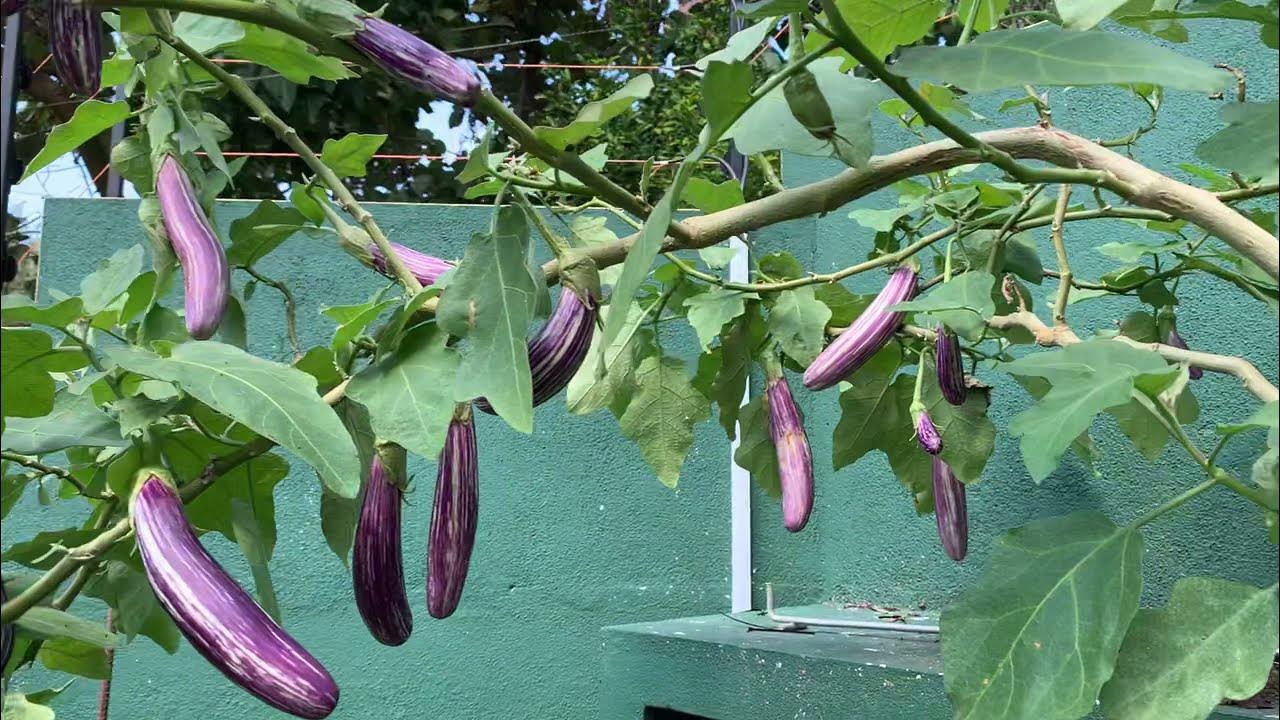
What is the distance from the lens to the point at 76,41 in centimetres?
60

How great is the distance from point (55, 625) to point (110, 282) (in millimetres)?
407

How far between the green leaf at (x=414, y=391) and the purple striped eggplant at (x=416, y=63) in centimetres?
16

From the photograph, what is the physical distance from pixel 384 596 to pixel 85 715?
152 cm

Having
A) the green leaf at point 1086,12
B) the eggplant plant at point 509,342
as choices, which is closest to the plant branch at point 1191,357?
the eggplant plant at point 509,342

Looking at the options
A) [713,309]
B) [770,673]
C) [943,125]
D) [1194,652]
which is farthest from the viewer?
[770,673]

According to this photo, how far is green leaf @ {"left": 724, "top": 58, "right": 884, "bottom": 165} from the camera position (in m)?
0.67

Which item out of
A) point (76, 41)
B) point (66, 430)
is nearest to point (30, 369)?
point (66, 430)

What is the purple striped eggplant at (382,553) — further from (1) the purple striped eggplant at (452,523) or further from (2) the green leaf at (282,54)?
(2) the green leaf at (282,54)

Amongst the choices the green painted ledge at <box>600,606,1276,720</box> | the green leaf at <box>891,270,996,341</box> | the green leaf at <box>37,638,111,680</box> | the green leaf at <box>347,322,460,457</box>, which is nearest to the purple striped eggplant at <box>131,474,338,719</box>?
the green leaf at <box>347,322,460,457</box>

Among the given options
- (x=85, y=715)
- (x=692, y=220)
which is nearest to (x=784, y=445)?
(x=692, y=220)

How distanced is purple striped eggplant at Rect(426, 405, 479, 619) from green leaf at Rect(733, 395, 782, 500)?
53 cm

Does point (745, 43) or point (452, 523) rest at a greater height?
point (745, 43)

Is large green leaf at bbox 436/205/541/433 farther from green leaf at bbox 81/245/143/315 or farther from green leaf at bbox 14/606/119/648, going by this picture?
green leaf at bbox 81/245/143/315

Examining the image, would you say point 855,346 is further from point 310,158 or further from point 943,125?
point 310,158
